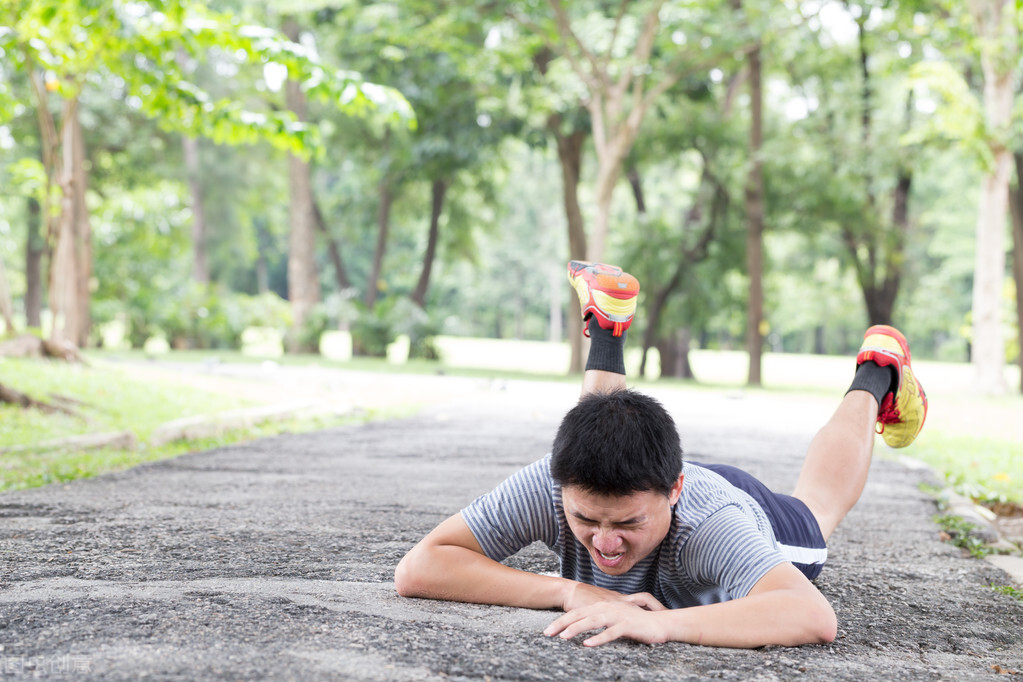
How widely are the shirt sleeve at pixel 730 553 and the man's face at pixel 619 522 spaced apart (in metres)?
0.11

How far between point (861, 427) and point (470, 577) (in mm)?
1765

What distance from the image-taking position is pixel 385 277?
52438 millimetres

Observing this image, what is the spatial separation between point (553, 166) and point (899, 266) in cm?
3205

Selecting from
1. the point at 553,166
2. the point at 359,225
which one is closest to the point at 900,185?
the point at 359,225

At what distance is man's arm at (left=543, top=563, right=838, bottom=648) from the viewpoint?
2.46 metres

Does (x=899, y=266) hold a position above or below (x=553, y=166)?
below

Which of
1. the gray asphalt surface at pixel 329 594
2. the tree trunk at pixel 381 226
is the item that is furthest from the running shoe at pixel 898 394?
the tree trunk at pixel 381 226

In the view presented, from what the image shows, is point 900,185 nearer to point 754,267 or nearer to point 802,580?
point 754,267

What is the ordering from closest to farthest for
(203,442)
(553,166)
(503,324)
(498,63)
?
(203,442) → (498,63) → (553,166) → (503,324)

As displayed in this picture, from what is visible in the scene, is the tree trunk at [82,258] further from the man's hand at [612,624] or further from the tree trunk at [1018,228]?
the tree trunk at [1018,228]

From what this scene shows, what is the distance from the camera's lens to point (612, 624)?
2.52 metres

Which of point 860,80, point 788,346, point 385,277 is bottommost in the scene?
point 788,346

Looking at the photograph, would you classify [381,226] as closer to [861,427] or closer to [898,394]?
[898,394]

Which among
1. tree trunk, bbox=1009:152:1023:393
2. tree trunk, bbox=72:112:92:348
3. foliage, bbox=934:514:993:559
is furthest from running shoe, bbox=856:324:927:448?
tree trunk, bbox=72:112:92:348
